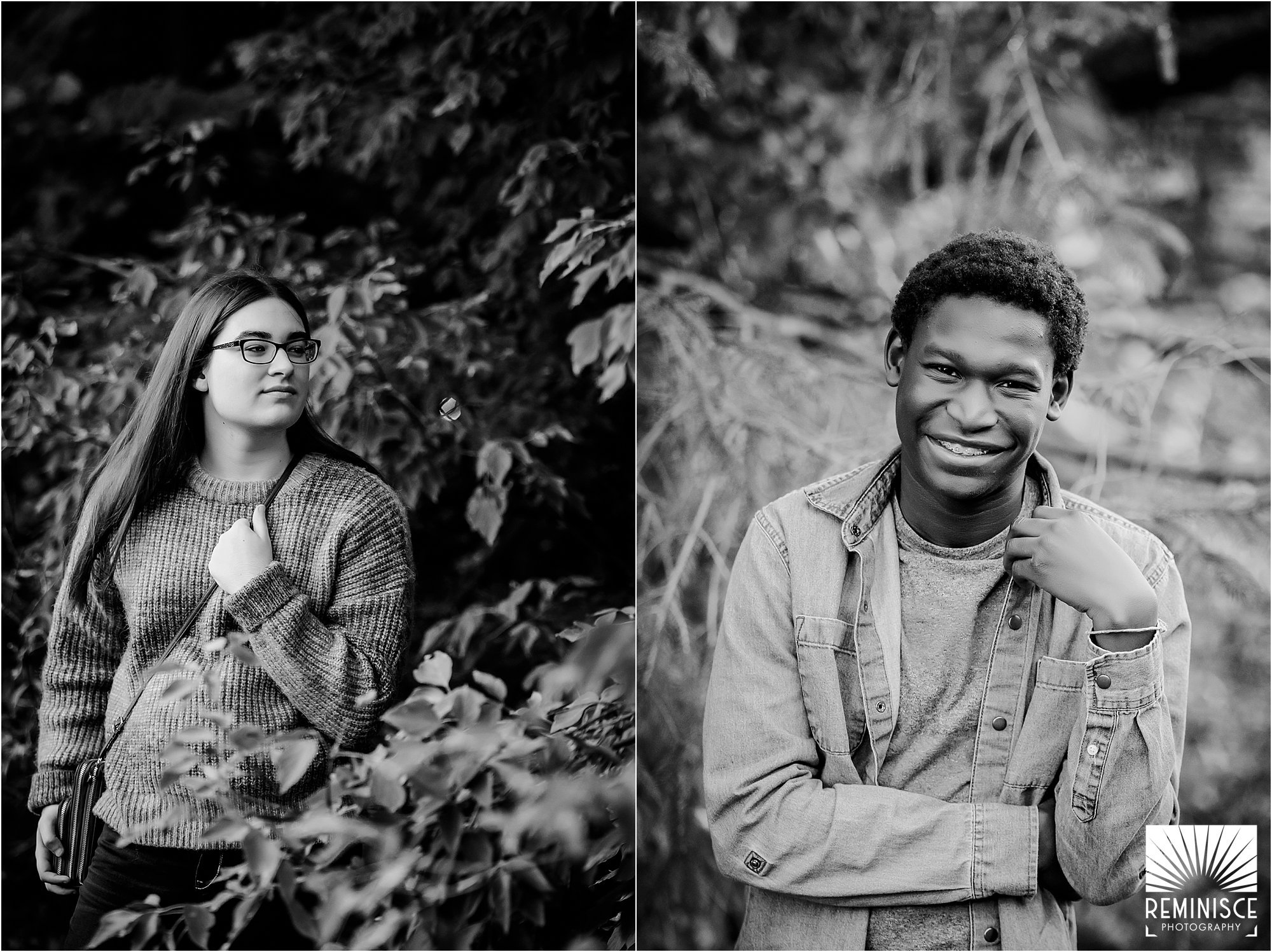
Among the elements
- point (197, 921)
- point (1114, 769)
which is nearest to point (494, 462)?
point (197, 921)

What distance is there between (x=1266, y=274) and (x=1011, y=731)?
1057mm

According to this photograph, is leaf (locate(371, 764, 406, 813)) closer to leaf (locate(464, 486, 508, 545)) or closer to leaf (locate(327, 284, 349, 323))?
leaf (locate(464, 486, 508, 545))

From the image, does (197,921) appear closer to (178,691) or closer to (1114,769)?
(178,691)

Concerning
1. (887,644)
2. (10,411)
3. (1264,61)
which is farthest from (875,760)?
(10,411)

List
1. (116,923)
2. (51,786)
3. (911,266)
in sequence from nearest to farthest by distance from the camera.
Result: (116,923) < (51,786) < (911,266)

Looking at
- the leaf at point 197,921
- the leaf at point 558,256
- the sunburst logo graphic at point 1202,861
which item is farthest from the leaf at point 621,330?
the sunburst logo graphic at point 1202,861

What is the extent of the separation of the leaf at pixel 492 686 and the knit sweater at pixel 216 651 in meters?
0.19

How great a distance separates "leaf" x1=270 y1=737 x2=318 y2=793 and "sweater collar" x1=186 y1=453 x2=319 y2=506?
0.44 meters

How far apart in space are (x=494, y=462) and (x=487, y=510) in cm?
9

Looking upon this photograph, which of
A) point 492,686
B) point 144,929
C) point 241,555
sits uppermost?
point 241,555

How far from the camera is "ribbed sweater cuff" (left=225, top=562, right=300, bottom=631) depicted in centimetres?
219

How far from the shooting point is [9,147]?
251 cm

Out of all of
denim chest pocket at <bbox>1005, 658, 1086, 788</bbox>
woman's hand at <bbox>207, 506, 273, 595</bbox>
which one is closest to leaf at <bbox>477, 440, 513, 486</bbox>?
woman's hand at <bbox>207, 506, 273, 595</bbox>

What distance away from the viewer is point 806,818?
2051 mm
